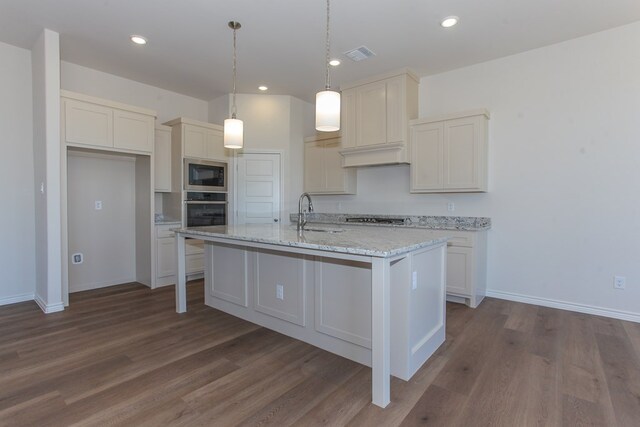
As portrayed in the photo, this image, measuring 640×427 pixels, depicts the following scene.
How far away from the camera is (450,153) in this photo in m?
3.88

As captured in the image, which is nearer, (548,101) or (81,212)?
(548,101)

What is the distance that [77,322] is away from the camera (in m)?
3.08

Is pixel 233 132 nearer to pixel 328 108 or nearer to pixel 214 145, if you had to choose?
pixel 328 108

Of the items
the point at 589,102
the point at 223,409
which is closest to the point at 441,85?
Result: the point at 589,102

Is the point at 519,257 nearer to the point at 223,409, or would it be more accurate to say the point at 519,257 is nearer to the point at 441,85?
the point at 441,85

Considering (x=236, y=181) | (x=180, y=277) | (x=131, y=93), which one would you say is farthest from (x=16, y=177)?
(x=236, y=181)

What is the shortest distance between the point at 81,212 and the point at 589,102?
5801 millimetres

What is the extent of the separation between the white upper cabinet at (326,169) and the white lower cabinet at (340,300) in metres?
2.28

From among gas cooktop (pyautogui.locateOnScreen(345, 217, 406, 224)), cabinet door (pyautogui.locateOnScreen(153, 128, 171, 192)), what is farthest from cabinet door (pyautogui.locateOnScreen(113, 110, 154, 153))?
gas cooktop (pyautogui.locateOnScreen(345, 217, 406, 224))

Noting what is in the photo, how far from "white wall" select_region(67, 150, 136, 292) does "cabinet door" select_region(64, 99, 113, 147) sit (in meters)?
0.54

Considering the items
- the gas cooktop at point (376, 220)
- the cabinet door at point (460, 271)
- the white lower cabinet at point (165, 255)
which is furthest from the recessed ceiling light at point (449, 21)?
the white lower cabinet at point (165, 255)

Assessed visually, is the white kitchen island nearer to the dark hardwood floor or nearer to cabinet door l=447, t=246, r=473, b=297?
the dark hardwood floor

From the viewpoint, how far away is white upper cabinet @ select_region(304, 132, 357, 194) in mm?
5000

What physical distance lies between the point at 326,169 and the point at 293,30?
223cm
